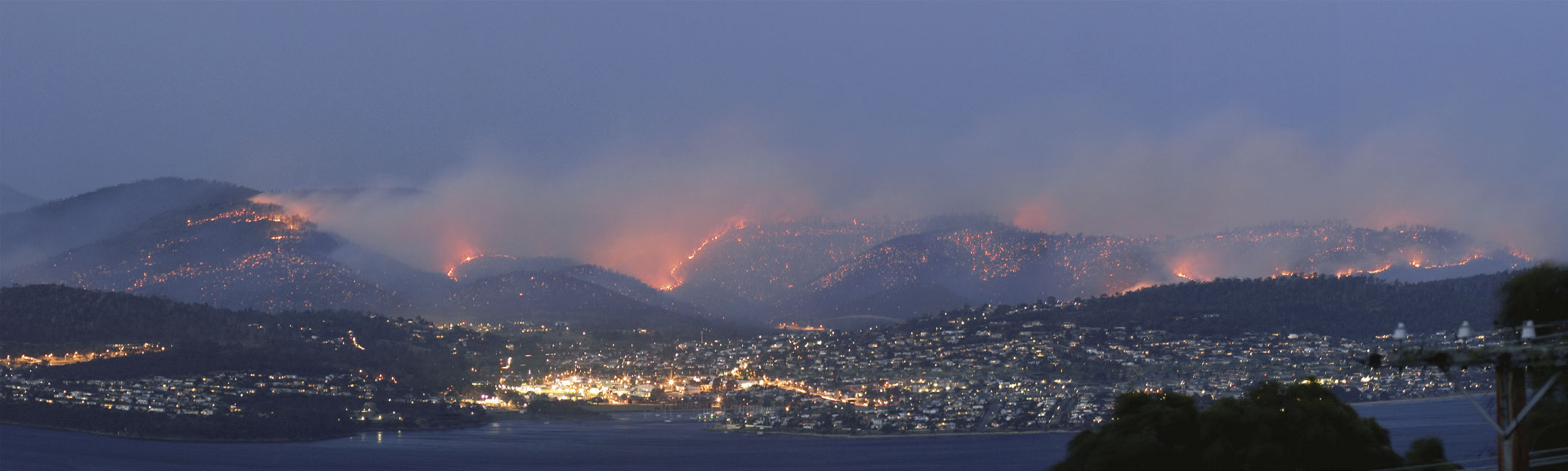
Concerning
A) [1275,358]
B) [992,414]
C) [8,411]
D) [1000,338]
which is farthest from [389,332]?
[1275,358]

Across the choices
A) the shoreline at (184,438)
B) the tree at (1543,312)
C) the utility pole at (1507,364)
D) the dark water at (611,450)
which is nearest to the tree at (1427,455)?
the tree at (1543,312)

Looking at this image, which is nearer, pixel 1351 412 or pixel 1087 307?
pixel 1351 412

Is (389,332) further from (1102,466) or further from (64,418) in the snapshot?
(1102,466)

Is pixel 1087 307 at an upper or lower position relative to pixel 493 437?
upper

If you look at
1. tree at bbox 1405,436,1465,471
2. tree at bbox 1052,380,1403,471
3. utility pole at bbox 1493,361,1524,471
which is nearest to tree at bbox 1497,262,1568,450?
tree at bbox 1405,436,1465,471

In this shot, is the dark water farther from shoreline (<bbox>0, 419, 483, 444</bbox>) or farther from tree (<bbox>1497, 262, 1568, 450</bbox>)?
tree (<bbox>1497, 262, 1568, 450</bbox>)

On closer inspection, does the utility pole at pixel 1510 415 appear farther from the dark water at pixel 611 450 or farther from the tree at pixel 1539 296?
the dark water at pixel 611 450

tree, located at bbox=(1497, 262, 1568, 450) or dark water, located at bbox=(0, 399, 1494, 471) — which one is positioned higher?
tree, located at bbox=(1497, 262, 1568, 450)
